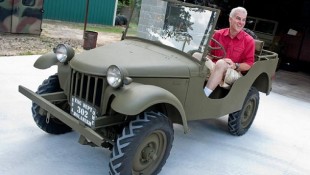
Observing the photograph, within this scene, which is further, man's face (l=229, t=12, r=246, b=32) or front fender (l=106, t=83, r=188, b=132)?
man's face (l=229, t=12, r=246, b=32)

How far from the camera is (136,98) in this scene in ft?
9.45

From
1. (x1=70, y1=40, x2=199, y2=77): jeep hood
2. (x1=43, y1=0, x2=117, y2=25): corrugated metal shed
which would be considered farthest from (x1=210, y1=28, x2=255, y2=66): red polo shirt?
(x1=43, y1=0, x2=117, y2=25): corrugated metal shed

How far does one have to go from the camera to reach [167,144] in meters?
3.34

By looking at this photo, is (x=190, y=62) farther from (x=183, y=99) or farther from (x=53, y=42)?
(x=53, y=42)

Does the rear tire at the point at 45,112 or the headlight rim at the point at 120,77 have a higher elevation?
the headlight rim at the point at 120,77

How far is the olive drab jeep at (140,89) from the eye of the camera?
2969 mm

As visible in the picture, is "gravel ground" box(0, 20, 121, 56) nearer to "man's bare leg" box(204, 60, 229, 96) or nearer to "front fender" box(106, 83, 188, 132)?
"man's bare leg" box(204, 60, 229, 96)

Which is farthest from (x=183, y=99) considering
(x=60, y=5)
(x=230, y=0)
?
(x=60, y=5)

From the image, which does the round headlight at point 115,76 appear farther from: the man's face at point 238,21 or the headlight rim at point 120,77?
the man's face at point 238,21

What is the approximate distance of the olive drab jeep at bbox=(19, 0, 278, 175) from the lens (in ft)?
9.74

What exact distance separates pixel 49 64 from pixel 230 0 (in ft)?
32.6

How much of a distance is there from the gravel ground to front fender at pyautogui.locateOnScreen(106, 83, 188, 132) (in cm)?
523

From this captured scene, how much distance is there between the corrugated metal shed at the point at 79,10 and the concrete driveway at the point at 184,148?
9.57 metres

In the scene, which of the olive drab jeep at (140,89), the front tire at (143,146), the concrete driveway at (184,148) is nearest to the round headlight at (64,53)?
the olive drab jeep at (140,89)
